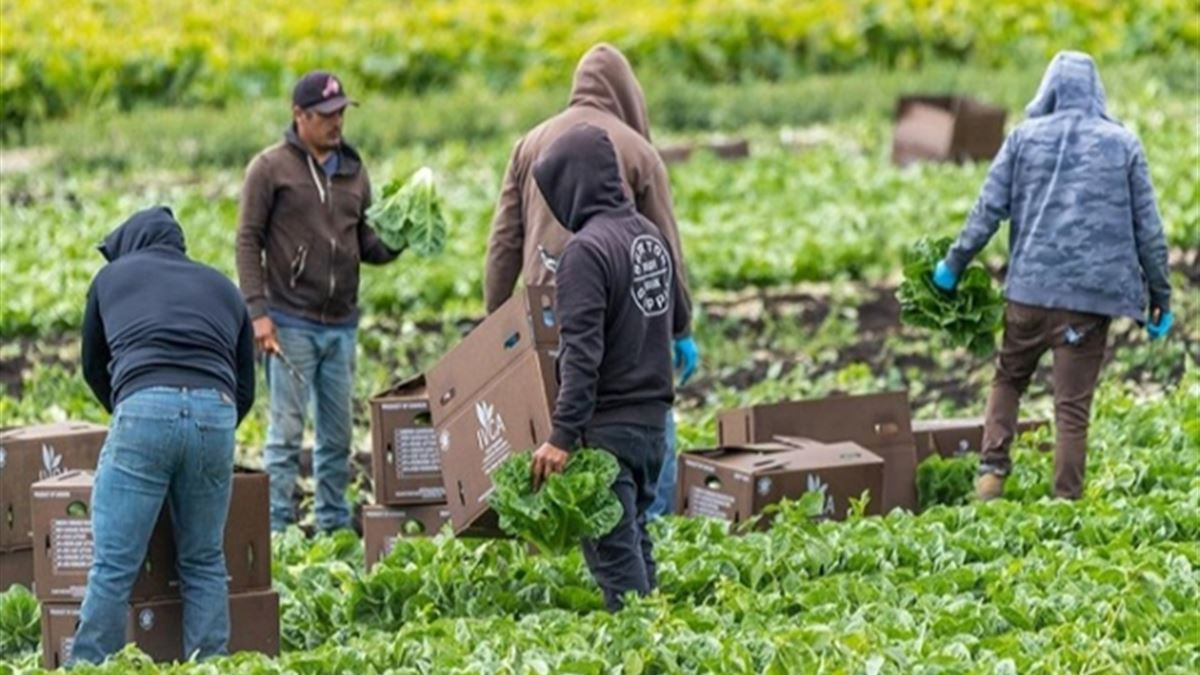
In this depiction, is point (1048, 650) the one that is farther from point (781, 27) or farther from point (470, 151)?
point (781, 27)

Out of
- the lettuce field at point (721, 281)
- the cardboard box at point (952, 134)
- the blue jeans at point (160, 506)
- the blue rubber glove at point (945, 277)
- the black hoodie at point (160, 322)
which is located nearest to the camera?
the lettuce field at point (721, 281)

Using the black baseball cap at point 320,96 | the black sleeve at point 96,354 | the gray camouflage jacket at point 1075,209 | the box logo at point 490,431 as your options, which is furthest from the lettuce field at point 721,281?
the black baseball cap at point 320,96

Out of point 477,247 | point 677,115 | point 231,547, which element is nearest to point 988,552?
point 231,547

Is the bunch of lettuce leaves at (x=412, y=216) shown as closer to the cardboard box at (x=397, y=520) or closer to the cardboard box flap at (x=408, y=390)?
the cardboard box flap at (x=408, y=390)

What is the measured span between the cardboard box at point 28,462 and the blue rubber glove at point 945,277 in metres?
3.19

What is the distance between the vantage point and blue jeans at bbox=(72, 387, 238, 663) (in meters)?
8.34

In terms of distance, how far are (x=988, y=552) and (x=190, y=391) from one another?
2.64 m

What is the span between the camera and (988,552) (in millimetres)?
8984

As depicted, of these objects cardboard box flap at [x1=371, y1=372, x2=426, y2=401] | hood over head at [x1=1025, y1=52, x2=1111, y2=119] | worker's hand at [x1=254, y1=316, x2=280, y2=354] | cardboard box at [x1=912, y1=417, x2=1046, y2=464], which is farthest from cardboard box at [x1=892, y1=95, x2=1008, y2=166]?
cardboard box flap at [x1=371, y1=372, x2=426, y2=401]

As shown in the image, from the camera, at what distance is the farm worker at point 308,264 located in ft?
35.0

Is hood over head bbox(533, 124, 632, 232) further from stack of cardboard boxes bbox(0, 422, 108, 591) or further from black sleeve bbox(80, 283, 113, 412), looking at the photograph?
stack of cardboard boxes bbox(0, 422, 108, 591)

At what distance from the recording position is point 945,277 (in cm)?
1046

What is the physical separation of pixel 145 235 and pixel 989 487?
343cm

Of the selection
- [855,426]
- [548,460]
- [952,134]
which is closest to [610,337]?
[548,460]
